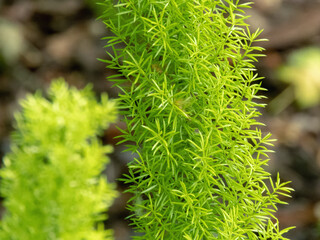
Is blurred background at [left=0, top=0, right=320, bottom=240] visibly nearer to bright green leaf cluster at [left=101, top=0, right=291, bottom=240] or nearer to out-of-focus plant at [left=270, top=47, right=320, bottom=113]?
out-of-focus plant at [left=270, top=47, right=320, bottom=113]

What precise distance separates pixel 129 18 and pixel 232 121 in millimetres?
154

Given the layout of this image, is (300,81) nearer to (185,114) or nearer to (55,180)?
(185,114)

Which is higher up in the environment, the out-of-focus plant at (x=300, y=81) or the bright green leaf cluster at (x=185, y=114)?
the bright green leaf cluster at (x=185, y=114)

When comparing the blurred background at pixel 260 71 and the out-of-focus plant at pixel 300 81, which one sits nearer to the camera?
the blurred background at pixel 260 71

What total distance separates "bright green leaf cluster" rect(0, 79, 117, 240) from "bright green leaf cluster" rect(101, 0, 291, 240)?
0.29 ft

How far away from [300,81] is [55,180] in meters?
2.54

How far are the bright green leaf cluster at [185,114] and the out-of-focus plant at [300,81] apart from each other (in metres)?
2.29

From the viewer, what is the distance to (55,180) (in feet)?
1.32

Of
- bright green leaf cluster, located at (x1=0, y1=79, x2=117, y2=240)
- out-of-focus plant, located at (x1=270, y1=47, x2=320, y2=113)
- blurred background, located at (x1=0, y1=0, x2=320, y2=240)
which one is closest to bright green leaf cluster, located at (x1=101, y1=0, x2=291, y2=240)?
bright green leaf cluster, located at (x1=0, y1=79, x2=117, y2=240)

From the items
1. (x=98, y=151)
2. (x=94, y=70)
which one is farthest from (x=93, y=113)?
(x=94, y=70)

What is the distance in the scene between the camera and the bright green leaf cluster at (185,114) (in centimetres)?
49

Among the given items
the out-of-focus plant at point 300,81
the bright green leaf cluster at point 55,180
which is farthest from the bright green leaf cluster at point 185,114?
the out-of-focus plant at point 300,81

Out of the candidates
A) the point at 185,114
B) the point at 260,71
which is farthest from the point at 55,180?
the point at 260,71

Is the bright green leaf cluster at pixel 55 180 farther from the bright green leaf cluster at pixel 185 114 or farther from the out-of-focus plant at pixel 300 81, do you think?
the out-of-focus plant at pixel 300 81
